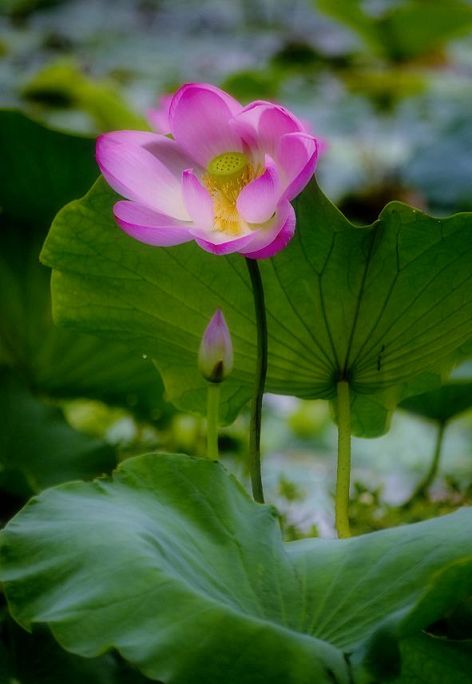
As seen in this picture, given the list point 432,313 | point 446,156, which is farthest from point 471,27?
point 432,313

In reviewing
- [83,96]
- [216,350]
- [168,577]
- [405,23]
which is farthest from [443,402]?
[405,23]

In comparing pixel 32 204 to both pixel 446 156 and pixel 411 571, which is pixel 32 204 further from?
pixel 446 156

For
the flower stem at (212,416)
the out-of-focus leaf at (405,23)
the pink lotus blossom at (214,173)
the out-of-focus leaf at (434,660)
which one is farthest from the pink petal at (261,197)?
the out-of-focus leaf at (405,23)

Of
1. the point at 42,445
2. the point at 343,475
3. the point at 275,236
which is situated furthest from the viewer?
the point at 42,445

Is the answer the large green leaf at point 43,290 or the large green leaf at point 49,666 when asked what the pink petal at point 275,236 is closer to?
the large green leaf at point 49,666

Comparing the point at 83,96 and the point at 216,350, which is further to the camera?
the point at 83,96

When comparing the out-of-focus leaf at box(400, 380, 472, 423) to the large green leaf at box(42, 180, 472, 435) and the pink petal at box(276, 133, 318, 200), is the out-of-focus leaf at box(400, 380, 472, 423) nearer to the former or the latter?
the large green leaf at box(42, 180, 472, 435)

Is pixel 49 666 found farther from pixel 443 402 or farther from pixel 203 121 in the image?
pixel 443 402

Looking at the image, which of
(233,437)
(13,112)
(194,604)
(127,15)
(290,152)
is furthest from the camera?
(127,15)
